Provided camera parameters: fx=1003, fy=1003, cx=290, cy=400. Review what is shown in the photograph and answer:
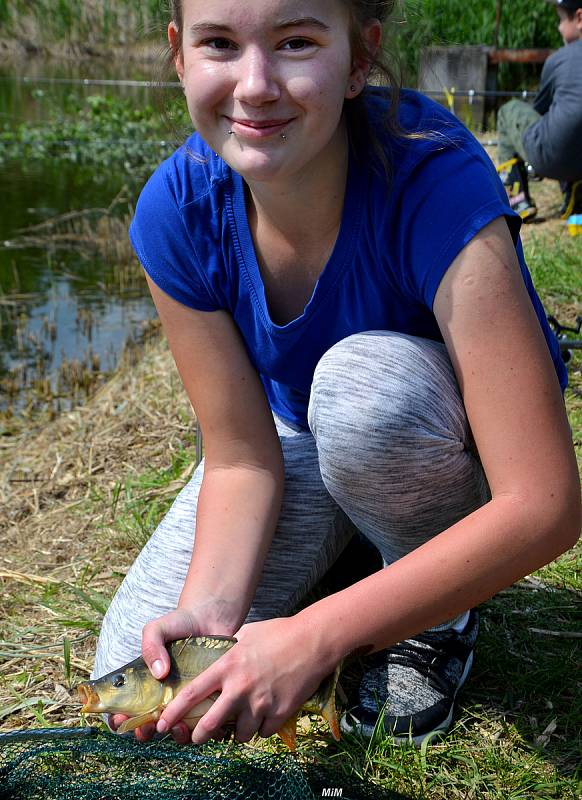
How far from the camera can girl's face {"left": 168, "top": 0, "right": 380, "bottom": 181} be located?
151 centimetres

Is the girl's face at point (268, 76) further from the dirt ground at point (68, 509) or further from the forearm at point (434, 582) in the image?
the dirt ground at point (68, 509)

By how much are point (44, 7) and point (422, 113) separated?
488 inches

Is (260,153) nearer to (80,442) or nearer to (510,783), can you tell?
(510,783)

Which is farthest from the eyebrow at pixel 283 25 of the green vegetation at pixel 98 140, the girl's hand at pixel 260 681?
the green vegetation at pixel 98 140

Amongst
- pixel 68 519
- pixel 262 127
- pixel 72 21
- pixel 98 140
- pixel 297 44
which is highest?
pixel 72 21

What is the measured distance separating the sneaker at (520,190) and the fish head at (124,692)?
4.30 m

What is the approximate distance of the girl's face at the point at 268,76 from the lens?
1.51m

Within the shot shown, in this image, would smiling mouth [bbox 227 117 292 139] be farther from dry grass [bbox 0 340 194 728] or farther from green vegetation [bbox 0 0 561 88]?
dry grass [bbox 0 340 194 728]

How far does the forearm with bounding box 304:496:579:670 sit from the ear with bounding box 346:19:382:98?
0.71m

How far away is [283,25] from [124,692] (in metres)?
1.01

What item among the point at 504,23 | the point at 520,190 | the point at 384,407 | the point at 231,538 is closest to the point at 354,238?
the point at 384,407

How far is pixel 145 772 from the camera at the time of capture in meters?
1.54

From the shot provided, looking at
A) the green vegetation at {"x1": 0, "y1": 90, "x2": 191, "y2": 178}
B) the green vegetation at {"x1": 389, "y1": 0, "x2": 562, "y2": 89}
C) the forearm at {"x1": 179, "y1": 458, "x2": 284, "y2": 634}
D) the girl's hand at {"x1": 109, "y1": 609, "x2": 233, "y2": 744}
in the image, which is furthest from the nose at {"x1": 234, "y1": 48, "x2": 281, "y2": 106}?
the green vegetation at {"x1": 389, "y1": 0, "x2": 562, "y2": 89}

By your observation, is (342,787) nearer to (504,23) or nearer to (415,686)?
(415,686)
